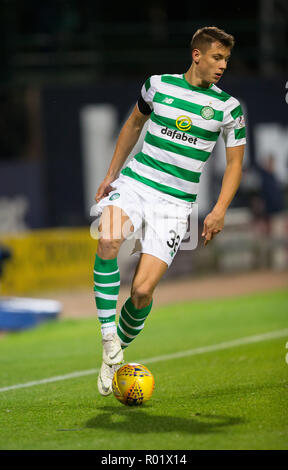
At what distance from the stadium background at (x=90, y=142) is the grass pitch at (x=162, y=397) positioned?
15.6 feet

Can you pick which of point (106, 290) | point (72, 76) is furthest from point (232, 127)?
point (72, 76)

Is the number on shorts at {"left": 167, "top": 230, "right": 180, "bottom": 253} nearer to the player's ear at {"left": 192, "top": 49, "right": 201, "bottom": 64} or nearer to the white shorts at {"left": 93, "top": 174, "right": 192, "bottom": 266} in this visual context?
the white shorts at {"left": 93, "top": 174, "right": 192, "bottom": 266}

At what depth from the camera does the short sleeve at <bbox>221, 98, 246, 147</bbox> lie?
235 inches

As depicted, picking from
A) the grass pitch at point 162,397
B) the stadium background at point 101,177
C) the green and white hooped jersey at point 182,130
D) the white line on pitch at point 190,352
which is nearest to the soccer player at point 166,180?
the green and white hooped jersey at point 182,130

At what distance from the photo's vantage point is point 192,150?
599 centimetres

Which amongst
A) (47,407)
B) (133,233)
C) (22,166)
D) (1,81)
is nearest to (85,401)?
(47,407)

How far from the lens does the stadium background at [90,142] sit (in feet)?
56.1

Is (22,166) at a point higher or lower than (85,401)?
higher

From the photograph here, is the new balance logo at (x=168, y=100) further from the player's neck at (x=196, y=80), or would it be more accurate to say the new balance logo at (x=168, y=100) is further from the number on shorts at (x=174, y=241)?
the number on shorts at (x=174, y=241)

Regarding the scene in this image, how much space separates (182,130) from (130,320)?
1.42 metres

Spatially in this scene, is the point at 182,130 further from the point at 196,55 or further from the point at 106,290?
the point at 106,290

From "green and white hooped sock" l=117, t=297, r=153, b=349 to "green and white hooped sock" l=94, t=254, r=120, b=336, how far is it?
32 cm

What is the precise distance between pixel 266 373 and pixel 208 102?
2.48 meters
